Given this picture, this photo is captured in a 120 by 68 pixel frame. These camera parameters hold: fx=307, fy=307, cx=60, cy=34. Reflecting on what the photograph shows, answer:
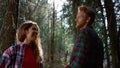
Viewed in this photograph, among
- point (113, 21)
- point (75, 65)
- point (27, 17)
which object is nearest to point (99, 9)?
point (113, 21)

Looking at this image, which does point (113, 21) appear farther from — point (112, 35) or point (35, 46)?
point (35, 46)

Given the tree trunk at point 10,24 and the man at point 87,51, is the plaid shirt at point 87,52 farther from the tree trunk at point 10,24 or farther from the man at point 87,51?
the tree trunk at point 10,24

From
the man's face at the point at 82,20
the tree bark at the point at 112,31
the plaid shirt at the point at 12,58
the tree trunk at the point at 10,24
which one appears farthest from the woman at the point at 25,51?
the tree bark at the point at 112,31

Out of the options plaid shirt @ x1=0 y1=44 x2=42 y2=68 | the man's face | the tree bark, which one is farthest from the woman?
the tree bark

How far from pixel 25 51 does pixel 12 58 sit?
229 mm

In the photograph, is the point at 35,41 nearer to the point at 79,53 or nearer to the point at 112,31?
the point at 79,53

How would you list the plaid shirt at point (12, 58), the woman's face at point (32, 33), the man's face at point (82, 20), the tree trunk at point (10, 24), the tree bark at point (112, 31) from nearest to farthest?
the man's face at point (82, 20) → the plaid shirt at point (12, 58) → the woman's face at point (32, 33) → the tree trunk at point (10, 24) → the tree bark at point (112, 31)

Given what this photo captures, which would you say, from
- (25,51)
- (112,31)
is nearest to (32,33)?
(25,51)

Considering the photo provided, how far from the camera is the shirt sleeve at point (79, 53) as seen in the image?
3357 millimetres

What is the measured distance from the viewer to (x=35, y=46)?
4293 mm

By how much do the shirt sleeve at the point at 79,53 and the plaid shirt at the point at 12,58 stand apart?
0.92m

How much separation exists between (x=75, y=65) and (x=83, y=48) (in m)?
0.21

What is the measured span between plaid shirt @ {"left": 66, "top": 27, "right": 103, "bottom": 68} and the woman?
870 mm

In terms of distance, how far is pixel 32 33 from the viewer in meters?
4.27
